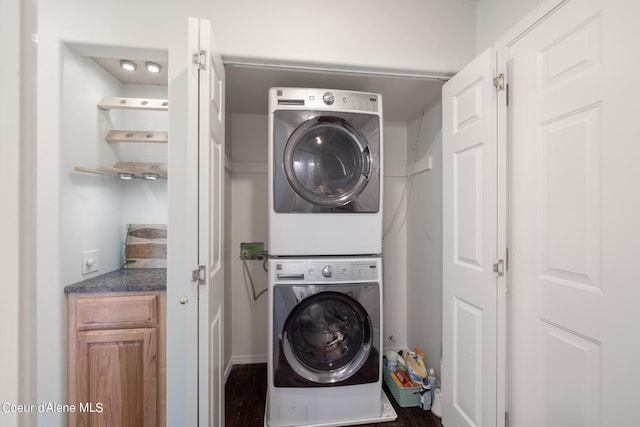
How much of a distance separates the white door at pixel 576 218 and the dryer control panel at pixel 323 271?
0.76 m

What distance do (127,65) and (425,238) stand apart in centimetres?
240

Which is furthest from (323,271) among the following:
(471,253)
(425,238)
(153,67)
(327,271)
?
(153,67)

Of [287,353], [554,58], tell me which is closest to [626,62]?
[554,58]

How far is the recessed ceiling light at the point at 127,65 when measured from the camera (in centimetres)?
153

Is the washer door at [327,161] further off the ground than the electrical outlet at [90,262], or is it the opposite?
the washer door at [327,161]

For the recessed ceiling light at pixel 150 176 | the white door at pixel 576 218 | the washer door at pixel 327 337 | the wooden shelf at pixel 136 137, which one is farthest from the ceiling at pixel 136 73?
the white door at pixel 576 218

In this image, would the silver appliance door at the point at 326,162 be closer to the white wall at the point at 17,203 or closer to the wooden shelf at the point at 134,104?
the wooden shelf at the point at 134,104

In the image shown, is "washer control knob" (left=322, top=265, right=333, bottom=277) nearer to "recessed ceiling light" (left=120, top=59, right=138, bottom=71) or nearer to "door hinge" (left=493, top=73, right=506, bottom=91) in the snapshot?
"door hinge" (left=493, top=73, right=506, bottom=91)

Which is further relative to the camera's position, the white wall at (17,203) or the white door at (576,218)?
the white door at (576,218)

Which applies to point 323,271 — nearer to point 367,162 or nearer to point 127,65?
point 367,162

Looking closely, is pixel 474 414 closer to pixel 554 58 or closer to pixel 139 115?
pixel 554 58

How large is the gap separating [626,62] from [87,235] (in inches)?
99.6

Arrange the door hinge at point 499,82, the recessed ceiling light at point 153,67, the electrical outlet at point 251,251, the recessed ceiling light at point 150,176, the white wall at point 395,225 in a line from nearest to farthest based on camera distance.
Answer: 1. the door hinge at point 499,82
2. the recessed ceiling light at point 153,67
3. the recessed ceiling light at point 150,176
4. the electrical outlet at point 251,251
5. the white wall at point 395,225

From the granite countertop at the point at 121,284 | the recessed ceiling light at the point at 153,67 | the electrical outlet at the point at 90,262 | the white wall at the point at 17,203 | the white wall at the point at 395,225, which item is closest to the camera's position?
the white wall at the point at 17,203
